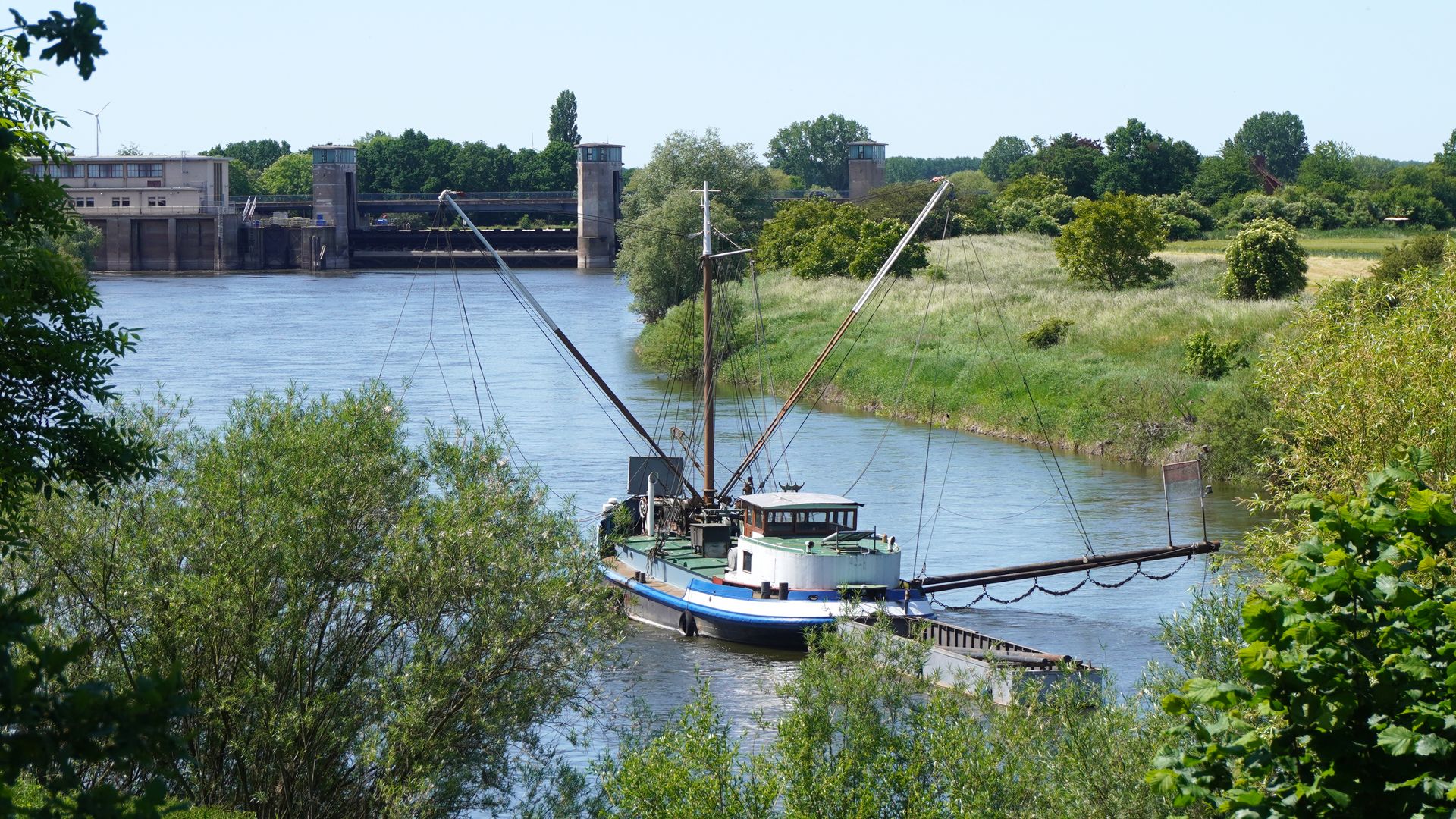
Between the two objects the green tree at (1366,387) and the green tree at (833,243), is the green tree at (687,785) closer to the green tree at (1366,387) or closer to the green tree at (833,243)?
the green tree at (1366,387)

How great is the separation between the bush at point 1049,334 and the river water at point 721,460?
21.1 ft

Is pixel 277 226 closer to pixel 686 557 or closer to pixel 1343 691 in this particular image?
pixel 686 557

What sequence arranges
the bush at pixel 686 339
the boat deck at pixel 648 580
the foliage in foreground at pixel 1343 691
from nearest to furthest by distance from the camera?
the foliage in foreground at pixel 1343 691, the boat deck at pixel 648 580, the bush at pixel 686 339

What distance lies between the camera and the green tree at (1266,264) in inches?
2329

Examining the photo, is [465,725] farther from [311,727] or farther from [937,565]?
[937,565]

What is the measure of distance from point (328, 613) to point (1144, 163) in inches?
4914

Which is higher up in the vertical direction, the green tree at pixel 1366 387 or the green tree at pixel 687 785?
the green tree at pixel 1366 387

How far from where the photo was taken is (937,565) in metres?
34.8

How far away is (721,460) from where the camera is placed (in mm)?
46906

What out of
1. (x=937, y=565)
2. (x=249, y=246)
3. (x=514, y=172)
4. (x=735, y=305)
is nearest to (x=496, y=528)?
(x=937, y=565)

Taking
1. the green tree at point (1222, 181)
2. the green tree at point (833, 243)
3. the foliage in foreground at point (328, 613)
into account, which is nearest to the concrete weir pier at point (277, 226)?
the green tree at point (833, 243)

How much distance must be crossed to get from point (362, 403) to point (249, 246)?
126 meters

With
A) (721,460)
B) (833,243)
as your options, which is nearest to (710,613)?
(721,460)

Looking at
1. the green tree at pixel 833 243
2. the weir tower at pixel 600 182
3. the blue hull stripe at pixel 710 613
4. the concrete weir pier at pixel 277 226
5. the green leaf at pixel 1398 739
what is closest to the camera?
the green leaf at pixel 1398 739
